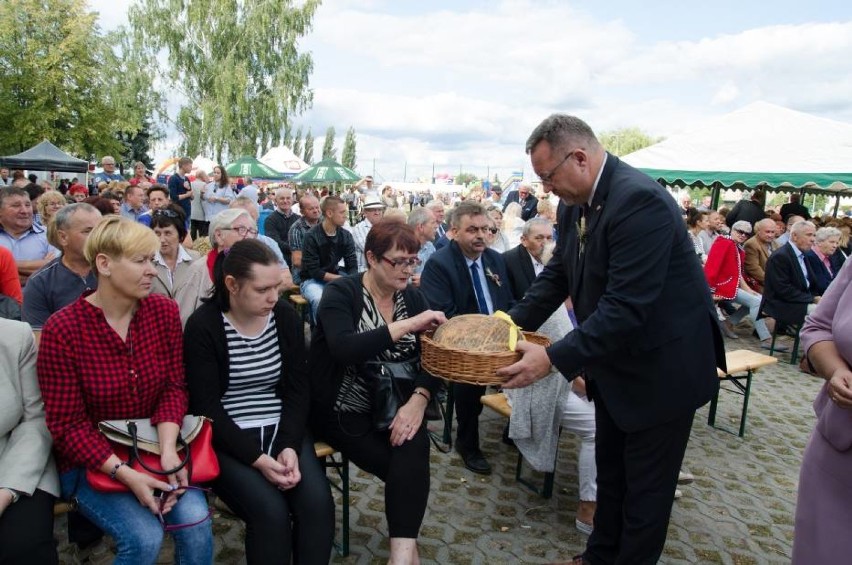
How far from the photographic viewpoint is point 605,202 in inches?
95.3

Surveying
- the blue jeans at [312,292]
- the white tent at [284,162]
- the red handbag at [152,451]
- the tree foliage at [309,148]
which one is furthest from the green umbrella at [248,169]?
the tree foliage at [309,148]

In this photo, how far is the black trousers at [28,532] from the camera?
6.97ft

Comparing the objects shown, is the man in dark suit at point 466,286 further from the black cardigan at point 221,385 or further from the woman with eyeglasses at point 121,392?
the woman with eyeglasses at point 121,392

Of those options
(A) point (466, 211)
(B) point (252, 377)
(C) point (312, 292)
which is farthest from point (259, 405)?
(C) point (312, 292)

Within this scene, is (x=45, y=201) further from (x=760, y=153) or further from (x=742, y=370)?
(x=760, y=153)

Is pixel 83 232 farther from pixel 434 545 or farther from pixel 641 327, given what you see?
pixel 641 327

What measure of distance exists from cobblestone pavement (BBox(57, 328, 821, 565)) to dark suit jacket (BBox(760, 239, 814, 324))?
280 cm

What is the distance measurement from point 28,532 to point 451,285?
2913 millimetres

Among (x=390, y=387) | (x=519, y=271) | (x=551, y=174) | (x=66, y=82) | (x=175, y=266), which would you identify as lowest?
(x=390, y=387)

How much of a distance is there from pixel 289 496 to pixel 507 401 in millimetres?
1922

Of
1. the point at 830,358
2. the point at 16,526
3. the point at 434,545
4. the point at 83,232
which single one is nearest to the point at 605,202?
the point at 830,358

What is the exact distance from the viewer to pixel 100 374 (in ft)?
8.05

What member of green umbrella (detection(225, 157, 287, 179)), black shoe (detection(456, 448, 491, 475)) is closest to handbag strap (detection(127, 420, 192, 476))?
black shoe (detection(456, 448, 491, 475))

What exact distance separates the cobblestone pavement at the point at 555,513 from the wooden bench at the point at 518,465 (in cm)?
5
